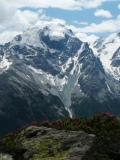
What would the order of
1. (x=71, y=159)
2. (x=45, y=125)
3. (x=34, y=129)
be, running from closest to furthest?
(x=71, y=159) → (x=34, y=129) → (x=45, y=125)

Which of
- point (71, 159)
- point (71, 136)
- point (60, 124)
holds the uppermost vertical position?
point (60, 124)

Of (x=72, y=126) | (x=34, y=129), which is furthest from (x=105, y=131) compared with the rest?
(x=34, y=129)

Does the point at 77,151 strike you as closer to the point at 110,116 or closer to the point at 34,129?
the point at 34,129

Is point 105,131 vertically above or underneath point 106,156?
above

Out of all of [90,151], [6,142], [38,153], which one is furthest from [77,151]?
[6,142]

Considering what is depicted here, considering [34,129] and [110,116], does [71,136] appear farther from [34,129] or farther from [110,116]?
[110,116]

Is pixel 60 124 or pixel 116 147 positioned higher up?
pixel 60 124

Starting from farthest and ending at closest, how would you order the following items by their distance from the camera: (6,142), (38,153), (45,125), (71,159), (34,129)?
(45,125) < (34,129) < (6,142) < (38,153) < (71,159)

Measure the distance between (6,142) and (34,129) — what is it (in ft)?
7.52

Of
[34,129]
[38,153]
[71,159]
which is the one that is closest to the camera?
[71,159]

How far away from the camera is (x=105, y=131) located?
25.2 metres

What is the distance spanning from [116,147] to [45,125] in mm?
6162

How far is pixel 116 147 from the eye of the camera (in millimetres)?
22516

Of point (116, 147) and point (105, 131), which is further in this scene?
point (105, 131)
